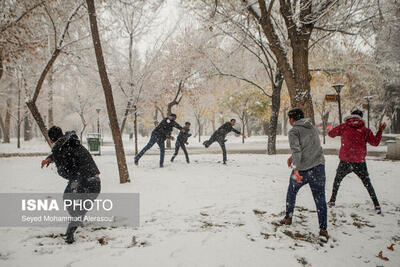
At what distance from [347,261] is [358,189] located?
12.1ft

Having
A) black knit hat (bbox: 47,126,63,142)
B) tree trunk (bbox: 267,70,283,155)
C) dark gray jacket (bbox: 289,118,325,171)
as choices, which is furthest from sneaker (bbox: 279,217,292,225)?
→ tree trunk (bbox: 267,70,283,155)

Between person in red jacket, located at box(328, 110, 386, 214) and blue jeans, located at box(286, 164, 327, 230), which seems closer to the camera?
blue jeans, located at box(286, 164, 327, 230)

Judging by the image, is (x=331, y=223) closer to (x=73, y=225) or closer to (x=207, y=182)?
→ (x=207, y=182)

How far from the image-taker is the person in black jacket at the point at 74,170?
304 centimetres

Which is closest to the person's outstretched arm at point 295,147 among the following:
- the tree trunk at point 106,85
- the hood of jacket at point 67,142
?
the hood of jacket at point 67,142

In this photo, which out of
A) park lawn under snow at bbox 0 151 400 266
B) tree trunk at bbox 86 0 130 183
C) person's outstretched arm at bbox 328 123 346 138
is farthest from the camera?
tree trunk at bbox 86 0 130 183

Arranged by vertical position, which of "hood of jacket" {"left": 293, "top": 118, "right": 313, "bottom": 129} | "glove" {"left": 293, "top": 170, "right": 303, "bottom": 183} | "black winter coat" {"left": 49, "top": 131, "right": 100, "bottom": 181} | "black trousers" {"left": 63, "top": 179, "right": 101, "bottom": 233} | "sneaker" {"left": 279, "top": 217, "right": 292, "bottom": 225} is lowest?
"sneaker" {"left": 279, "top": 217, "right": 292, "bottom": 225}

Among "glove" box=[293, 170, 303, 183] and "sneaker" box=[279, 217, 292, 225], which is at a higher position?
"glove" box=[293, 170, 303, 183]

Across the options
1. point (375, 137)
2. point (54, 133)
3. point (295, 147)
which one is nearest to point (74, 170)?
point (54, 133)

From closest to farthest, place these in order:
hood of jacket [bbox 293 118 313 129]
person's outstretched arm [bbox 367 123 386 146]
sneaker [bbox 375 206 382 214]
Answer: hood of jacket [bbox 293 118 313 129], person's outstretched arm [bbox 367 123 386 146], sneaker [bbox 375 206 382 214]

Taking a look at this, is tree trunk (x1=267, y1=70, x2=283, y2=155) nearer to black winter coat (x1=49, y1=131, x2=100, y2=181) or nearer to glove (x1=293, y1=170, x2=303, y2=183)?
glove (x1=293, y1=170, x2=303, y2=183)

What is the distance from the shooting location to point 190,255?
107 inches

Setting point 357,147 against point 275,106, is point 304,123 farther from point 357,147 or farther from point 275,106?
point 275,106

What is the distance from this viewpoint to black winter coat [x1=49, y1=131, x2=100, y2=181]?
120 inches
